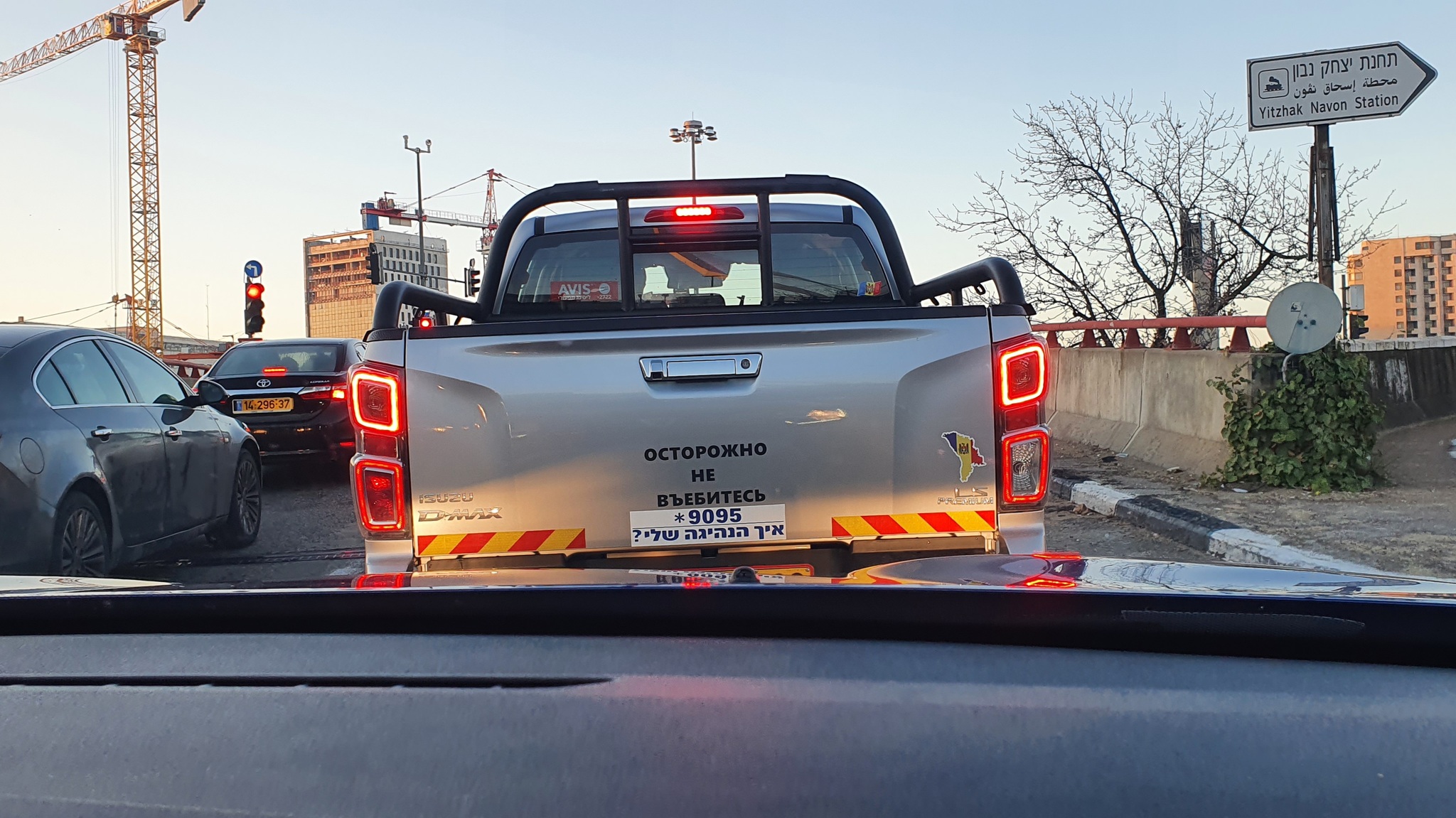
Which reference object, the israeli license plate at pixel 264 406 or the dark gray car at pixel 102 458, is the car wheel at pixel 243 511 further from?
the israeli license plate at pixel 264 406

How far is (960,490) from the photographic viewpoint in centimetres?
367

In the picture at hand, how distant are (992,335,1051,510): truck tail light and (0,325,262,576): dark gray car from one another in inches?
173

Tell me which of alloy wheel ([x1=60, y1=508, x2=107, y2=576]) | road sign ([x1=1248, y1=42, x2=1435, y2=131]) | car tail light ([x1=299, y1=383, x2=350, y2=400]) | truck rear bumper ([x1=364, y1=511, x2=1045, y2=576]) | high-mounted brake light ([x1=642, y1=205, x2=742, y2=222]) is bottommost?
alloy wheel ([x1=60, y1=508, x2=107, y2=576])

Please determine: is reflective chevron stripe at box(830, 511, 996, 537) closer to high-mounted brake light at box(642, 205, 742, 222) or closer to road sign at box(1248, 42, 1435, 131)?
high-mounted brake light at box(642, 205, 742, 222)

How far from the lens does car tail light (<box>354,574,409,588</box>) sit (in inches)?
68.1

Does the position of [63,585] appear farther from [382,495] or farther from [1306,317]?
[1306,317]

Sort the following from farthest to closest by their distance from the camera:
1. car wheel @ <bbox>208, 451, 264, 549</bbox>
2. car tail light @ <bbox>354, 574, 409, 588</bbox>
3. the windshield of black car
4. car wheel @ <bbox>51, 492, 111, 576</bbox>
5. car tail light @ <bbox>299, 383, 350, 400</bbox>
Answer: the windshield of black car < car tail light @ <bbox>299, 383, 350, 400</bbox> < car wheel @ <bbox>208, 451, 264, 549</bbox> < car wheel @ <bbox>51, 492, 111, 576</bbox> < car tail light @ <bbox>354, 574, 409, 588</bbox>

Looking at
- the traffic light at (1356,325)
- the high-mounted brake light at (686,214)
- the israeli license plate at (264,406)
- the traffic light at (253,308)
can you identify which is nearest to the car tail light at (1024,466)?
the high-mounted brake light at (686,214)

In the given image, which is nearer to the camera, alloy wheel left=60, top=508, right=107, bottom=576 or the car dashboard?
the car dashboard

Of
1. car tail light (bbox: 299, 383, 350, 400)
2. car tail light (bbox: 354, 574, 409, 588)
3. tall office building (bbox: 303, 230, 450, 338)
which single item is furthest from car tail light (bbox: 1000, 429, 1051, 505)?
tall office building (bbox: 303, 230, 450, 338)

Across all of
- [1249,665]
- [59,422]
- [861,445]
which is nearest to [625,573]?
[1249,665]

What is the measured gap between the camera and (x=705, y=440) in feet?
11.7

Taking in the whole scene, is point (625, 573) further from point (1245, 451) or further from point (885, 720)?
point (1245, 451)

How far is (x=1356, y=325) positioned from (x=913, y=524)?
43.7ft
